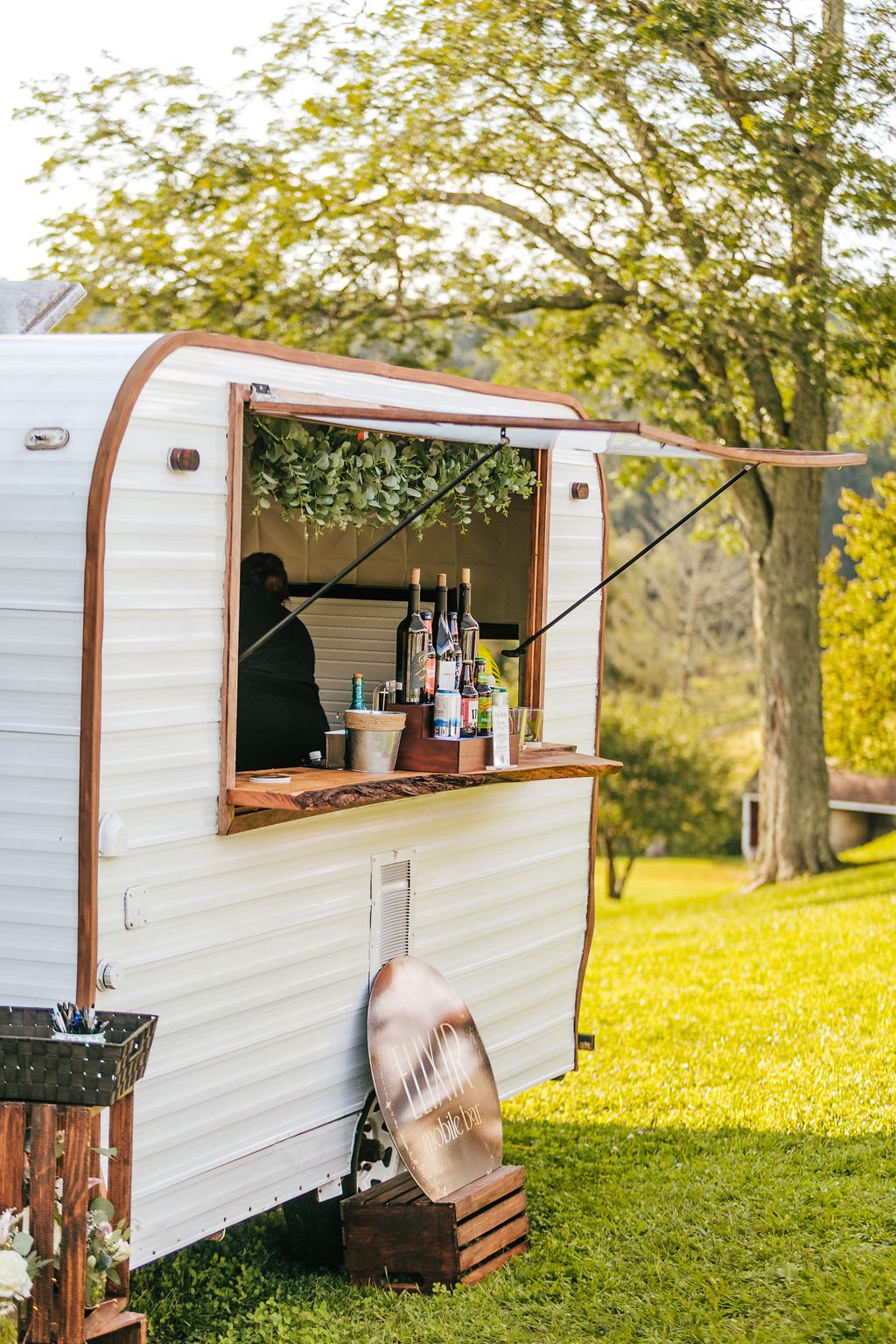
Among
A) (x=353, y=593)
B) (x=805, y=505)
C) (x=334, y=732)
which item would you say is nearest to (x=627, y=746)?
(x=805, y=505)

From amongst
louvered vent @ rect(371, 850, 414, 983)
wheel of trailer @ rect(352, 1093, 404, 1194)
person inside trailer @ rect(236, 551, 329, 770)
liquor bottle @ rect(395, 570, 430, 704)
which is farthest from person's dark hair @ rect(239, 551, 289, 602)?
wheel of trailer @ rect(352, 1093, 404, 1194)

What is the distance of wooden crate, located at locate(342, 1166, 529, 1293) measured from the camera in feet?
15.4

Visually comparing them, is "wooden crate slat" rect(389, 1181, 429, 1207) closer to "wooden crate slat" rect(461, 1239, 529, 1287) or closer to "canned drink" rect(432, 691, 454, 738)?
"wooden crate slat" rect(461, 1239, 529, 1287)

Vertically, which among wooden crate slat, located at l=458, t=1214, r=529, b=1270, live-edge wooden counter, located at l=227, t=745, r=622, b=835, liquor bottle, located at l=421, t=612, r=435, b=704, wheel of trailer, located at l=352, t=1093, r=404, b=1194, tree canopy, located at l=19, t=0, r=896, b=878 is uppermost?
tree canopy, located at l=19, t=0, r=896, b=878

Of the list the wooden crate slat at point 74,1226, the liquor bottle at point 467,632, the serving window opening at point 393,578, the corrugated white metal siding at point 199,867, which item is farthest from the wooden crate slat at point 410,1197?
the serving window opening at point 393,578

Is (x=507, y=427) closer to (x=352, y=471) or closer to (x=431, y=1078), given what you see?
(x=352, y=471)

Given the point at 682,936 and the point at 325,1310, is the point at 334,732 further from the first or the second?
the point at 682,936

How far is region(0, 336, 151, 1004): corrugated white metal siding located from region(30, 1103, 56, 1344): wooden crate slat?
43 cm

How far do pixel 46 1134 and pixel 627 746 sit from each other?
2790 cm

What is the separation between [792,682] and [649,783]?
1669 cm

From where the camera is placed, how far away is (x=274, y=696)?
527 cm

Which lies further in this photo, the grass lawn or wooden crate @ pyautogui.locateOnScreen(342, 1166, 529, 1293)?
Result: wooden crate @ pyautogui.locateOnScreen(342, 1166, 529, 1293)

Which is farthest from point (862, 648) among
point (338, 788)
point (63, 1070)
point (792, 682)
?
point (63, 1070)

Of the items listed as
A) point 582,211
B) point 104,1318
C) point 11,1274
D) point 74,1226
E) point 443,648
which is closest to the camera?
point 11,1274
